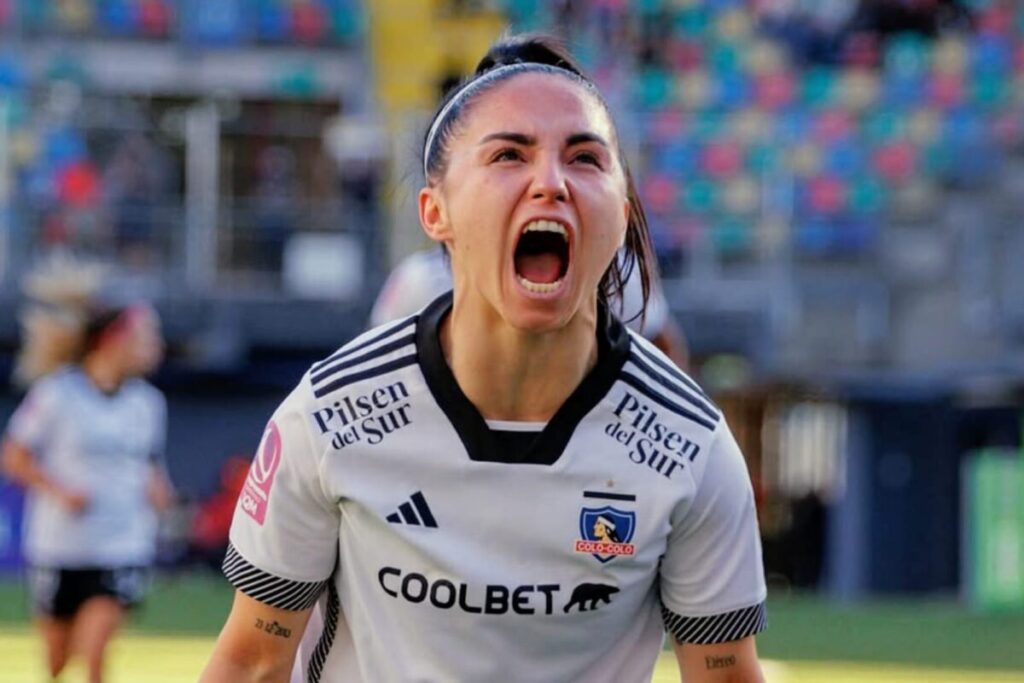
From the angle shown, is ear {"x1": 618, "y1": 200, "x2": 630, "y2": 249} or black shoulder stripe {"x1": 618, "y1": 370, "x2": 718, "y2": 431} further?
black shoulder stripe {"x1": 618, "y1": 370, "x2": 718, "y2": 431}

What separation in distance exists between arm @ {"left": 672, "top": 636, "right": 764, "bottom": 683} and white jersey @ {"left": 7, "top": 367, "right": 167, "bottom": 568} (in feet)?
22.7

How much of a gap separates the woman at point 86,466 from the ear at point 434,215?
6.64 meters

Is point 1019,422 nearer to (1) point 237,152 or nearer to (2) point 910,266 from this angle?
(2) point 910,266

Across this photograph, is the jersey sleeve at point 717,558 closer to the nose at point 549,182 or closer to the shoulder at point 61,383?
the nose at point 549,182

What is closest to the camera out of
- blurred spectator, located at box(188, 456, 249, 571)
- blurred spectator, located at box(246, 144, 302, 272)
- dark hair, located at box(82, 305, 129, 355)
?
dark hair, located at box(82, 305, 129, 355)

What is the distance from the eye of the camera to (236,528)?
3766 mm

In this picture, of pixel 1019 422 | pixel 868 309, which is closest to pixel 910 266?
pixel 868 309

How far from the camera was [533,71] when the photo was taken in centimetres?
356

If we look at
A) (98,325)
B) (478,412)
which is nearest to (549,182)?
(478,412)

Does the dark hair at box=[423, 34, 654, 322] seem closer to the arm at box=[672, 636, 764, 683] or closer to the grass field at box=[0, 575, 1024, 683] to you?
the arm at box=[672, 636, 764, 683]

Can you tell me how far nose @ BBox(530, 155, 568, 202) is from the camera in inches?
134

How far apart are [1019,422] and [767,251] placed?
336 cm

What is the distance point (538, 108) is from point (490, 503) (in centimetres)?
65

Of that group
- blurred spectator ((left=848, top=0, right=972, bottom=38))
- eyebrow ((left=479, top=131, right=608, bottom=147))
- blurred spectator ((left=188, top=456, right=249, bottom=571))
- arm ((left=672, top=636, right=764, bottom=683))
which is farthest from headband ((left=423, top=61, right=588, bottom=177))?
blurred spectator ((left=848, top=0, right=972, bottom=38))
